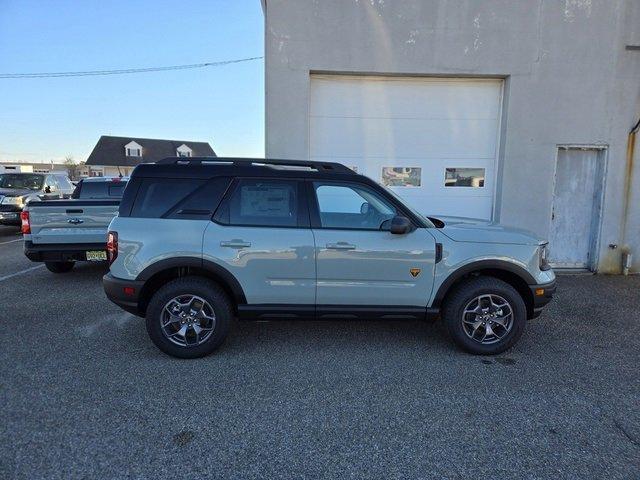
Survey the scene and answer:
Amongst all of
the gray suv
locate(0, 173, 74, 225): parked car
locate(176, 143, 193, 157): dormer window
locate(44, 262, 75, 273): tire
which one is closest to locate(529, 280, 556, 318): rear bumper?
the gray suv

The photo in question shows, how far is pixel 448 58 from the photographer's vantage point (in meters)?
6.99

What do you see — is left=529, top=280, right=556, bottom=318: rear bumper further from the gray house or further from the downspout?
the gray house

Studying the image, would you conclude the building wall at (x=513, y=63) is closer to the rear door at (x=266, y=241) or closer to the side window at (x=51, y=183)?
the rear door at (x=266, y=241)

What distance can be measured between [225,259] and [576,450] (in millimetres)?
3071

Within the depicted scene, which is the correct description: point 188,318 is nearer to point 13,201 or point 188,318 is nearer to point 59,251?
point 59,251

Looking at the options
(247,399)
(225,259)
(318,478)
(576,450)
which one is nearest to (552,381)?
(576,450)

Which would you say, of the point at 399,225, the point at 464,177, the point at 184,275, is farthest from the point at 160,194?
the point at 464,177

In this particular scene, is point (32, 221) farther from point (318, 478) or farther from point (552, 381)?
point (552, 381)

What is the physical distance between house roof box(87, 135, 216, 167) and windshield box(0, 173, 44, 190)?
1352 inches

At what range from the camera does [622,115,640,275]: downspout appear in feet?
23.7

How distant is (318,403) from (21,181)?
45.8ft

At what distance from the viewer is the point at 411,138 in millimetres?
7434

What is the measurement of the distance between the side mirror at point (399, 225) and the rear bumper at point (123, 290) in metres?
2.44

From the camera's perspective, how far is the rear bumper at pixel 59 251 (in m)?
6.01
